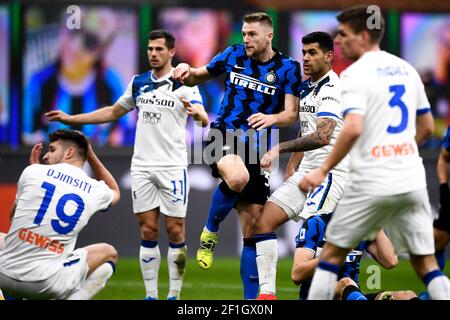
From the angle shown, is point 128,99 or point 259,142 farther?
point 128,99

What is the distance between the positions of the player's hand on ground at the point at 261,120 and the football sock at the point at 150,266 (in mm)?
2286

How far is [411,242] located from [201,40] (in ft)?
30.4

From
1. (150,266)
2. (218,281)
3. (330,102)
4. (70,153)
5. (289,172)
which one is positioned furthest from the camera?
(218,281)

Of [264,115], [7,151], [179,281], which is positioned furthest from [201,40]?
[264,115]

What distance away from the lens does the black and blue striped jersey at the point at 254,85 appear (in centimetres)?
835

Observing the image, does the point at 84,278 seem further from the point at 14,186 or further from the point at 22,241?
the point at 14,186

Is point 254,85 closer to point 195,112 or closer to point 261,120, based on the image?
point 261,120

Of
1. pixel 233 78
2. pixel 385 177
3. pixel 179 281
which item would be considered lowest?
pixel 179 281

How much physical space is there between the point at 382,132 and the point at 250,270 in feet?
8.73

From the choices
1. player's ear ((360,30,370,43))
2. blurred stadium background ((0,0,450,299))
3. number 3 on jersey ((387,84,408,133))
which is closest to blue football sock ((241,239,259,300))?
number 3 on jersey ((387,84,408,133))

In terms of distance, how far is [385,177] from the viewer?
20.4 feet

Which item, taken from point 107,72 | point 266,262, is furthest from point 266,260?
point 107,72

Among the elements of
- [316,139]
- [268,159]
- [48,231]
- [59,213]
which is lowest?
[48,231]

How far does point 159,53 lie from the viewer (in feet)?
32.3
